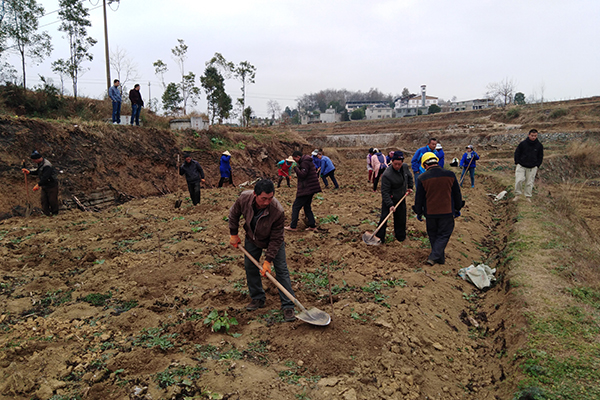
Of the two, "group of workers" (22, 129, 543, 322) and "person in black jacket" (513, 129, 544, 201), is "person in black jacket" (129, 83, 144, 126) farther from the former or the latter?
"person in black jacket" (513, 129, 544, 201)

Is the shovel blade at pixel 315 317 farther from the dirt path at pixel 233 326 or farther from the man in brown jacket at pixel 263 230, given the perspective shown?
the man in brown jacket at pixel 263 230

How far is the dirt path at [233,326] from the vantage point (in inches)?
124

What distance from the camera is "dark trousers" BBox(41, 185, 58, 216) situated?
9.12 m

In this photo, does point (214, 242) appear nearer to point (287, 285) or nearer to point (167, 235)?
point (167, 235)

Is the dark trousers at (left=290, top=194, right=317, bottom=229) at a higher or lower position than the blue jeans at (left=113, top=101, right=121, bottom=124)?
lower

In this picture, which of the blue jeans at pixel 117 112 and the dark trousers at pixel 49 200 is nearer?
the dark trousers at pixel 49 200

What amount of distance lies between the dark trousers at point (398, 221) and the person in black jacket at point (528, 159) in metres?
4.77

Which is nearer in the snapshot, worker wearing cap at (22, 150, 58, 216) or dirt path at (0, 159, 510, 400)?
dirt path at (0, 159, 510, 400)

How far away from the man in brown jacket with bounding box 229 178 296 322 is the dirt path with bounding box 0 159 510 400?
424 mm

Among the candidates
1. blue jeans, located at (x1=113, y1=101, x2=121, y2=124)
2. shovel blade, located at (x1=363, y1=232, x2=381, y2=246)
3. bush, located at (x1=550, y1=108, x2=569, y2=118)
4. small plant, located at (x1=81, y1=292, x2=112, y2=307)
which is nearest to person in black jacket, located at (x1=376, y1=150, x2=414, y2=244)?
shovel blade, located at (x1=363, y1=232, x2=381, y2=246)

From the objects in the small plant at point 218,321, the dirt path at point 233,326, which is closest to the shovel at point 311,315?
the dirt path at point 233,326

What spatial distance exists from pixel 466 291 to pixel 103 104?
19.1 meters

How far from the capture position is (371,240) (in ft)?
22.7

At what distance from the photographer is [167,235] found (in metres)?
7.64
